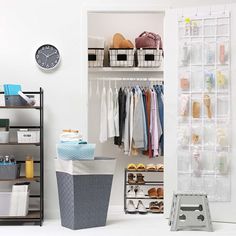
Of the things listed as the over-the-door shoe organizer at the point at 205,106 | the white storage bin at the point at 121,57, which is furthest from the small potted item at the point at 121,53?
the over-the-door shoe organizer at the point at 205,106

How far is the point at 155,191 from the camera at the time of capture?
233 inches

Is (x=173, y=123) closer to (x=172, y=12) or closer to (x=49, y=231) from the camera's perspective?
(x=172, y=12)

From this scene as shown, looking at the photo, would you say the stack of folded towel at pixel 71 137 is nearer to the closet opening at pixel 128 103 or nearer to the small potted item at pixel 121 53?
the closet opening at pixel 128 103

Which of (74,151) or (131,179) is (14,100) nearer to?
(74,151)

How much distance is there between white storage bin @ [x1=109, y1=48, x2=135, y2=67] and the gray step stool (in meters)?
1.90

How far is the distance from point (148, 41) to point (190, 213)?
2271 mm

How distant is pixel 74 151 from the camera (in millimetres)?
4559

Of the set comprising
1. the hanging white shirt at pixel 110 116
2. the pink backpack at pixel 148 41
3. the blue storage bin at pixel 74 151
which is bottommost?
the blue storage bin at pixel 74 151

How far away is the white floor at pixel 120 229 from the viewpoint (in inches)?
173

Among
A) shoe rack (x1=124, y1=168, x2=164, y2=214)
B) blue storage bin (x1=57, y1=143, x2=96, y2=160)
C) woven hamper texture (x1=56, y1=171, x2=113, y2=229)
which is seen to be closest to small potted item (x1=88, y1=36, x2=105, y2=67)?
shoe rack (x1=124, y1=168, x2=164, y2=214)

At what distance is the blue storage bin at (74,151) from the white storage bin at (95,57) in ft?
5.06

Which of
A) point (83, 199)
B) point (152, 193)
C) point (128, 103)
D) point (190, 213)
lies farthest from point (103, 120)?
point (190, 213)

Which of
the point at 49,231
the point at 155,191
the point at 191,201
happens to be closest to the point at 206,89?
the point at 191,201

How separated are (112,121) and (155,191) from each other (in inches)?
38.3
